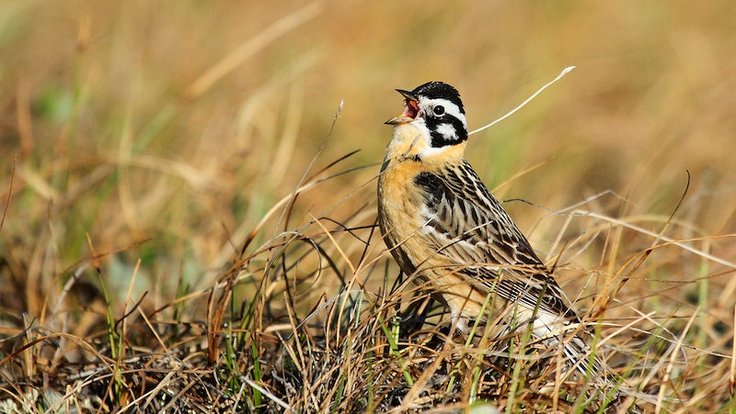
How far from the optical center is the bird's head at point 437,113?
5.42 m

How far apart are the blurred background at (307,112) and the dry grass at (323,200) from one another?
3 centimetres

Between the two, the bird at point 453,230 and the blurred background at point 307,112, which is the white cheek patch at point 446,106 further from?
the blurred background at point 307,112

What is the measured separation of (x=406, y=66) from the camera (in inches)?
393

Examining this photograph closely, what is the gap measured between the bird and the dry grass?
0.53ft

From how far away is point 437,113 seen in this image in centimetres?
548

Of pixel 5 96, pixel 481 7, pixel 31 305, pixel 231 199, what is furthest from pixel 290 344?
pixel 481 7

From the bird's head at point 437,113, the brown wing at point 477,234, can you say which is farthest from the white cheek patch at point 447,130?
the brown wing at point 477,234

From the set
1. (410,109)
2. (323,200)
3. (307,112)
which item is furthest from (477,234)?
(307,112)

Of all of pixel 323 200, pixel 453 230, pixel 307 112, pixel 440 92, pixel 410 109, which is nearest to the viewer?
pixel 453 230

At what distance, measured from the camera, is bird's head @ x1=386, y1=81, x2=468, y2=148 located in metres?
5.42

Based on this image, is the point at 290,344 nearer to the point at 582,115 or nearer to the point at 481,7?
the point at 582,115

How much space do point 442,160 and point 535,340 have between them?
1322 mm

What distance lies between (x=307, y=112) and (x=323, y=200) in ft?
5.19

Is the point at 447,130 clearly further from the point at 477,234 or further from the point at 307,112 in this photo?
the point at 307,112
